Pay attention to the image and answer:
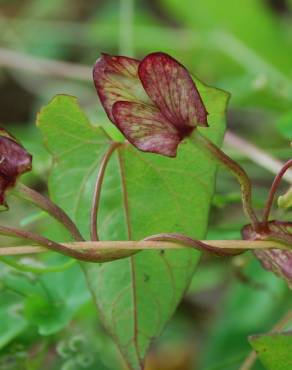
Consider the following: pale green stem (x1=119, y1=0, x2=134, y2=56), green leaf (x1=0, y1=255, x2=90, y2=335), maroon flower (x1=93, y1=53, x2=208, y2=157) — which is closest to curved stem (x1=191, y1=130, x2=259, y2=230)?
maroon flower (x1=93, y1=53, x2=208, y2=157)

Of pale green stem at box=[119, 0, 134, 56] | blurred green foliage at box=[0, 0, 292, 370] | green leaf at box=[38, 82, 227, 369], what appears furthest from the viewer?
pale green stem at box=[119, 0, 134, 56]

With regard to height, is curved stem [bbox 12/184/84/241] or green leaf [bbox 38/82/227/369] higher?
curved stem [bbox 12/184/84/241]

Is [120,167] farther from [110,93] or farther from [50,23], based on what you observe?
[50,23]

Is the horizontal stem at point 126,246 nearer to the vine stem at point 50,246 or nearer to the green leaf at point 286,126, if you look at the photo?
the vine stem at point 50,246

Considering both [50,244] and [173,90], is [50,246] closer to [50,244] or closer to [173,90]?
[50,244]

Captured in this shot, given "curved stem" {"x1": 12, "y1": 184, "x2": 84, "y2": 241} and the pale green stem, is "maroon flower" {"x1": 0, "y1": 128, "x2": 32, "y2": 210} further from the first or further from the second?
the pale green stem

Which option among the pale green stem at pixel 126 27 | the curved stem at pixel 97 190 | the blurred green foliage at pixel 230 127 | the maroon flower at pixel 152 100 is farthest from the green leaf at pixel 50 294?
the pale green stem at pixel 126 27
